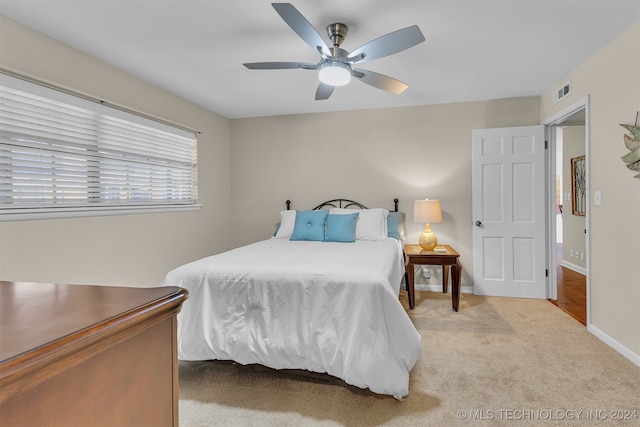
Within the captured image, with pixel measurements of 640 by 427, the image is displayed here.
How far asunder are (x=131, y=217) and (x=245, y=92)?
1798 millimetres

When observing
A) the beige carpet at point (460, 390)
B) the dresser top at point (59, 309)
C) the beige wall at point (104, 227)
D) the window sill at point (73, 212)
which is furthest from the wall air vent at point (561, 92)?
the window sill at point (73, 212)

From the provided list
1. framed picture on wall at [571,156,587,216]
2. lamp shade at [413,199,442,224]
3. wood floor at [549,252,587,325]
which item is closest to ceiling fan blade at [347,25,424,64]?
lamp shade at [413,199,442,224]

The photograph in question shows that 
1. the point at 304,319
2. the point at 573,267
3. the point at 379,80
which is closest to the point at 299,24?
the point at 379,80

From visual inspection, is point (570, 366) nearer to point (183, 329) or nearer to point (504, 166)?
point (504, 166)

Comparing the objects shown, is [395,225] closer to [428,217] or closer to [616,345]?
[428,217]

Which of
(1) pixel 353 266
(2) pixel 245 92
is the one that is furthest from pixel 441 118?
(1) pixel 353 266

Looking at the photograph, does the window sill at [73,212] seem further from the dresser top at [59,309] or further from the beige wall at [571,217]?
the beige wall at [571,217]

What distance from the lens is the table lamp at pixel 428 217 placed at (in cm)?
364

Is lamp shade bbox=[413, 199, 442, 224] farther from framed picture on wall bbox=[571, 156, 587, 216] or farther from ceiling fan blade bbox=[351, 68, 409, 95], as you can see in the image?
framed picture on wall bbox=[571, 156, 587, 216]

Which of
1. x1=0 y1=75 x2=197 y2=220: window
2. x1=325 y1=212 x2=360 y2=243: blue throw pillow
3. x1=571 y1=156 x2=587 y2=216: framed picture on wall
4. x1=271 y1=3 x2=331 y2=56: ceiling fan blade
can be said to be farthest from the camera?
x1=571 y1=156 x2=587 y2=216: framed picture on wall

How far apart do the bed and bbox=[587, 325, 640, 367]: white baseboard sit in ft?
5.53

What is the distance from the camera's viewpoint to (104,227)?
112 inches

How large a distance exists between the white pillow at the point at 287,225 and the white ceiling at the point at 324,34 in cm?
147

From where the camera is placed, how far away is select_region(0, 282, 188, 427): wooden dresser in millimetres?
401
